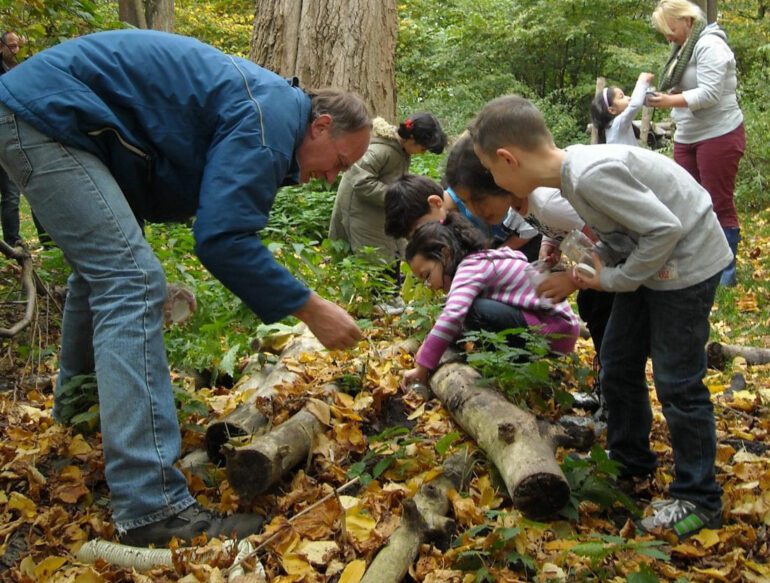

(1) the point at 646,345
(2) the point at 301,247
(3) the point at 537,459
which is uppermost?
(1) the point at 646,345

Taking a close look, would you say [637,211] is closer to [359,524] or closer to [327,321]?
[327,321]

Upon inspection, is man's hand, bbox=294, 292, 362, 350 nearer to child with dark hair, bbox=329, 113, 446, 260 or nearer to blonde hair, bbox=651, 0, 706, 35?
child with dark hair, bbox=329, 113, 446, 260

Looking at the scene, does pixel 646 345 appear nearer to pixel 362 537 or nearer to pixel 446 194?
pixel 362 537

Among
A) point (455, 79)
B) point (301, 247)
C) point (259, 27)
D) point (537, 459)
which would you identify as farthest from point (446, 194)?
point (455, 79)

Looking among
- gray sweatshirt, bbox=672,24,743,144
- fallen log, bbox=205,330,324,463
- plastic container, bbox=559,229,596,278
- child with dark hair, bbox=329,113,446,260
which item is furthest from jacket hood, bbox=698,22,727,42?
fallen log, bbox=205,330,324,463

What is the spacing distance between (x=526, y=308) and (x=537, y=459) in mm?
1354

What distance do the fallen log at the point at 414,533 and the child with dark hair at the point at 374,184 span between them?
3.68 metres

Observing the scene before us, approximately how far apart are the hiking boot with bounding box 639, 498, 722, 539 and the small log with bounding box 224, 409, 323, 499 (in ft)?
4.11

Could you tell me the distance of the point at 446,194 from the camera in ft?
16.9

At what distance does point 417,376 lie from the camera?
3510 mm

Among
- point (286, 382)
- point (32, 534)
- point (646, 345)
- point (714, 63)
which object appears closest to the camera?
point (32, 534)

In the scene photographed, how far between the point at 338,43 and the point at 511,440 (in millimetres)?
6977

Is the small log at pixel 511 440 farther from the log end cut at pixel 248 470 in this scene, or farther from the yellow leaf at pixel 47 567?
the yellow leaf at pixel 47 567

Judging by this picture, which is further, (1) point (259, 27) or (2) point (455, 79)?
(2) point (455, 79)
